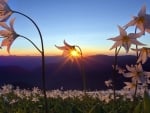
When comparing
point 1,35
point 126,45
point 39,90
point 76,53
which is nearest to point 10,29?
point 1,35

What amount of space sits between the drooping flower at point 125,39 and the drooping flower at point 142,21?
9cm

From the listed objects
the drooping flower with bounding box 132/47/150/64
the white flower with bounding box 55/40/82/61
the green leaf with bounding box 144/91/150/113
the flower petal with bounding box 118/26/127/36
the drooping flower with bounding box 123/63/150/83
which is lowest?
the green leaf with bounding box 144/91/150/113

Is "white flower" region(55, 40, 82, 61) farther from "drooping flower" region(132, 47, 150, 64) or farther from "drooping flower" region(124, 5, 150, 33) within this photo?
"drooping flower" region(132, 47, 150, 64)

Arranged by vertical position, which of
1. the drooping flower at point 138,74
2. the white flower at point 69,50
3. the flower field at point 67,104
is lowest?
the flower field at point 67,104

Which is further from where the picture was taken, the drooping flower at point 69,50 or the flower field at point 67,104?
the flower field at point 67,104

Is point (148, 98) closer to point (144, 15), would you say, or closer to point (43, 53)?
point (144, 15)

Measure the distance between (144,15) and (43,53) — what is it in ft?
3.00

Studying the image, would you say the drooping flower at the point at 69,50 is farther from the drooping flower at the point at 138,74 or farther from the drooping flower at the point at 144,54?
the drooping flower at the point at 144,54

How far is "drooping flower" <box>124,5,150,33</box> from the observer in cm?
355

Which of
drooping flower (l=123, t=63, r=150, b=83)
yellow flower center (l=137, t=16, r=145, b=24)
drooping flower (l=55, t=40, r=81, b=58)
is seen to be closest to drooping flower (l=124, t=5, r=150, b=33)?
yellow flower center (l=137, t=16, r=145, b=24)

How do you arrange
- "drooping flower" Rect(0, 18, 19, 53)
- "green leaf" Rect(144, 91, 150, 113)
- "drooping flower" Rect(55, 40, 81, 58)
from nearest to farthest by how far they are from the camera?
1. "green leaf" Rect(144, 91, 150, 113)
2. "drooping flower" Rect(0, 18, 19, 53)
3. "drooping flower" Rect(55, 40, 81, 58)

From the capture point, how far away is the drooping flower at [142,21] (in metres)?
3.55

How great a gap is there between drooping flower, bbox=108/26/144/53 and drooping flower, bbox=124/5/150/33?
9 centimetres

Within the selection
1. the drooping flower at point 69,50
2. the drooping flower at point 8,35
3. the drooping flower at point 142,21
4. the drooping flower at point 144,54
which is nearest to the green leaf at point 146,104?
the drooping flower at point 144,54
